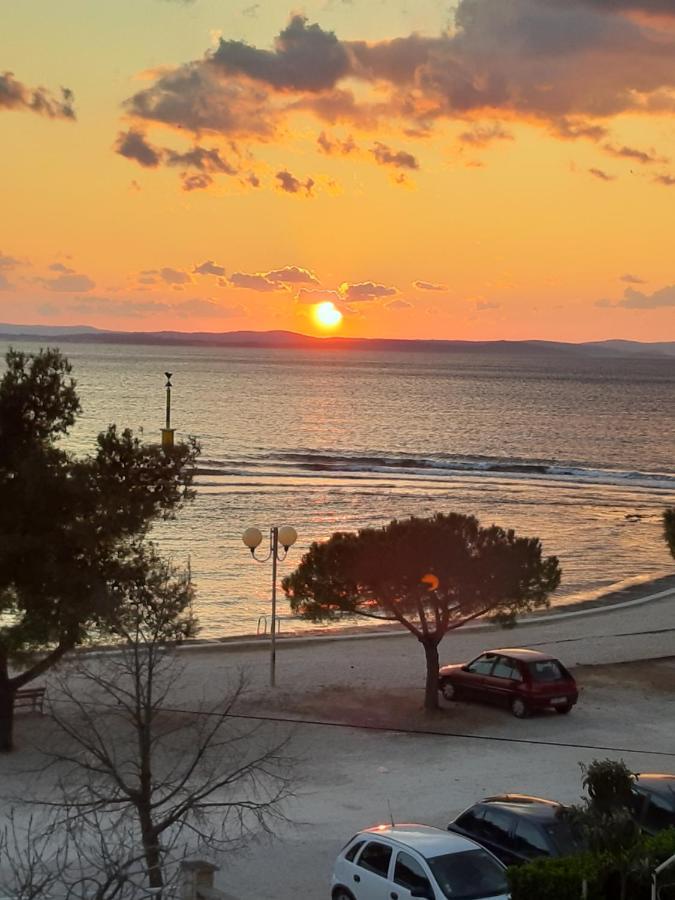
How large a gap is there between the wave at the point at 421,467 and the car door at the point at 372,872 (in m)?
73.1

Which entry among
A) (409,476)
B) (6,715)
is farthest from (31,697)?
(409,476)

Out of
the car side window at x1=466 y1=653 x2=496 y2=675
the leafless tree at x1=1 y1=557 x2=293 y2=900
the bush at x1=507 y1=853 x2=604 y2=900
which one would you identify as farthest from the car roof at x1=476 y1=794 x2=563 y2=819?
the car side window at x1=466 y1=653 x2=496 y2=675

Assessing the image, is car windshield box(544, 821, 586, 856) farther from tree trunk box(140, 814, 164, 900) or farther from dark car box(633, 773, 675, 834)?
tree trunk box(140, 814, 164, 900)

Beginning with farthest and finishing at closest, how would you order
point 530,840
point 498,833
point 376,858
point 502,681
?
point 502,681 → point 498,833 → point 530,840 → point 376,858

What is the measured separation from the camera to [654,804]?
50.4 ft

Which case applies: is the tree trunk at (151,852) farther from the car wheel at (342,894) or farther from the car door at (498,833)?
the car door at (498,833)

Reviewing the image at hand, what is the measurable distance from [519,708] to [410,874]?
37.8 feet

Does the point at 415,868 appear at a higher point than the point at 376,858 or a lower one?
higher

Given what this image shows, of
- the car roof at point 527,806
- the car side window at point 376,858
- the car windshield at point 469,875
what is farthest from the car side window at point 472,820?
the car side window at point 376,858

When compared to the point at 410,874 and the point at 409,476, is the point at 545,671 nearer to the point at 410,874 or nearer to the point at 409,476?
the point at 410,874

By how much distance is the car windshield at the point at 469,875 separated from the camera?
483 inches

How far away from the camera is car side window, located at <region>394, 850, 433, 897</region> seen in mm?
12367

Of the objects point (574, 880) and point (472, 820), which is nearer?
point (574, 880)

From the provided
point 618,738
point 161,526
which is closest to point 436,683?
point 618,738
